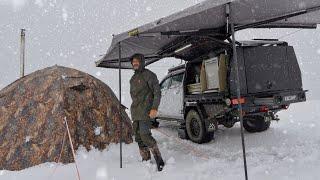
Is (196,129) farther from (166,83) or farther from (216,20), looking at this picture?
(216,20)

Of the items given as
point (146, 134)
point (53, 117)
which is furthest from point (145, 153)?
point (53, 117)

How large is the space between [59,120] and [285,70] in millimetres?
4961

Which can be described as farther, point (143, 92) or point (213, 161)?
point (213, 161)

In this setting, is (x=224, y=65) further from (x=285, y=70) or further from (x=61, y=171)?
(x=61, y=171)

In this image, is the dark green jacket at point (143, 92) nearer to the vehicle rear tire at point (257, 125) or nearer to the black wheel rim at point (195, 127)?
the black wheel rim at point (195, 127)

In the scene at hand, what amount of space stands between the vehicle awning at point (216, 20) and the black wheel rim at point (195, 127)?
1.99 metres

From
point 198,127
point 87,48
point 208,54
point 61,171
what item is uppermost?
point 87,48

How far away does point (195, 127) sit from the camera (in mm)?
9383

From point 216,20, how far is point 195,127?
374 centimetres

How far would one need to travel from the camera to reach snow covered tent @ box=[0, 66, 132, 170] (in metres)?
7.00

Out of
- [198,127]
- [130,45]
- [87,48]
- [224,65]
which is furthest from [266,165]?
[87,48]

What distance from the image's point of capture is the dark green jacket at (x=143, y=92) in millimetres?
6582

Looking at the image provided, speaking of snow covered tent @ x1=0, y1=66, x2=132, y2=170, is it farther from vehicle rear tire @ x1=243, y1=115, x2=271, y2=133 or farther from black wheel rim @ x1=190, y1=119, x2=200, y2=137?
vehicle rear tire @ x1=243, y1=115, x2=271, y2=133

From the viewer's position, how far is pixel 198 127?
9.23 m
